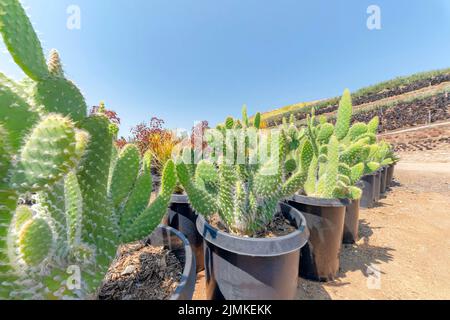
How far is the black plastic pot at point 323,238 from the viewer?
1.41m

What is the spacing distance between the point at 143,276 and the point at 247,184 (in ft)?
1.96

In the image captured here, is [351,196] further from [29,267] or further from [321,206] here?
[29,267]

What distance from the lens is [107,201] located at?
67cm

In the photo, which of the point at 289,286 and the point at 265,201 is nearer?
the point at 289,286

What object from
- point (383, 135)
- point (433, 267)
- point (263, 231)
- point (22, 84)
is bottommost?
point (433, 267)

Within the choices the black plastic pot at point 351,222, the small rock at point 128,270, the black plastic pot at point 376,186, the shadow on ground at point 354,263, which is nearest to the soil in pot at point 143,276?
the small rock at point 128,270

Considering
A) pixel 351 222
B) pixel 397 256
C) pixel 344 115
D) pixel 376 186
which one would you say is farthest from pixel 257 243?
pixel 376 186

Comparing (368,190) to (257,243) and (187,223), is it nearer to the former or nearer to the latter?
(187,223)

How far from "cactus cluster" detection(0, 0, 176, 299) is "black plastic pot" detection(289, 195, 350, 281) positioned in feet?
3.53

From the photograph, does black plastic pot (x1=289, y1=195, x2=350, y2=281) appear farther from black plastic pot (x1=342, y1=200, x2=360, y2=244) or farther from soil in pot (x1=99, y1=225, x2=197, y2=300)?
soil in pot (x1=99, y1=225, x2=197, y2=300)

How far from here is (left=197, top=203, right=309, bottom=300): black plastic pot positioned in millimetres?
860
